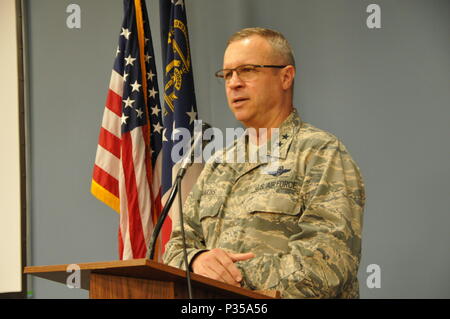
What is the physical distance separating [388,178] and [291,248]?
55.2 inches

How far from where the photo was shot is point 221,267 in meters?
2.18

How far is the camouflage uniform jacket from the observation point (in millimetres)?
2213

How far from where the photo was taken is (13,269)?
452 cm

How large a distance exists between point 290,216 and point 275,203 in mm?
72

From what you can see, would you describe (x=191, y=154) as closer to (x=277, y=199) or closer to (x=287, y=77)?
(x=277, y=199)

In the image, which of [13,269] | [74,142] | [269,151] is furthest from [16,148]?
[269,151]

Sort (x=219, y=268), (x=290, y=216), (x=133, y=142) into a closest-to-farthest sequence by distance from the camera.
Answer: (x=219, y=268), (x=290, y=216), (x=133, y=142)

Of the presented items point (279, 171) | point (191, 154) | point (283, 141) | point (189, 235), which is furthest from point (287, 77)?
point (191, 154)

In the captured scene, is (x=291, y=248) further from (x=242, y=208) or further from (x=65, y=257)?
(x=65, y=257)

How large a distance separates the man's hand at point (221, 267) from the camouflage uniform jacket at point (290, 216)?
7 cm

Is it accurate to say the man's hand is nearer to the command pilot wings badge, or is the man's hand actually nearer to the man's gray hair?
the command pilot wings badge

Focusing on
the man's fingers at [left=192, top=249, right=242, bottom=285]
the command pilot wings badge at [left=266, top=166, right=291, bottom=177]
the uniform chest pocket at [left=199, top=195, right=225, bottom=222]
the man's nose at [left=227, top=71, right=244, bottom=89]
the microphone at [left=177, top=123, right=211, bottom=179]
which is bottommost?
the man's fingers at [left=192, top=249, right=242, bottom=285]

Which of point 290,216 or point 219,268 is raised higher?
point 290,216

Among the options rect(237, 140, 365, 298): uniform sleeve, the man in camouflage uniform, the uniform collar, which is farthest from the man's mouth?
rect(237, 140, 365, 298): uniform sleeve
